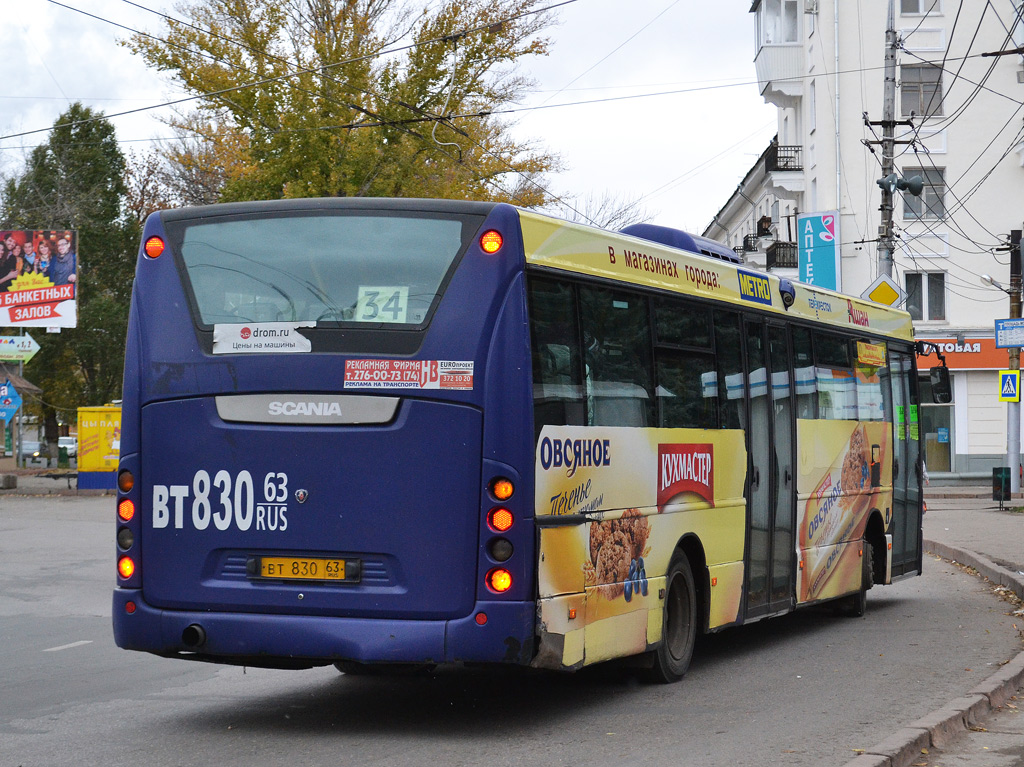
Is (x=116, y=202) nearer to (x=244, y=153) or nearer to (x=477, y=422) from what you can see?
(x=244, y=153)

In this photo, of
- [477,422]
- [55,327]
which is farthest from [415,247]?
[55,327]

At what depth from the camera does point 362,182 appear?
2903 cm

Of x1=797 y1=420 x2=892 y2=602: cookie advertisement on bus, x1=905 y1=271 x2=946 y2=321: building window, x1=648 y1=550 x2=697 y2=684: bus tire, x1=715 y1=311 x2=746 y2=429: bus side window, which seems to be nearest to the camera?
x1=648 y1=550 x2=697 y2=684: bus tire

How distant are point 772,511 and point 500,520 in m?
4.53

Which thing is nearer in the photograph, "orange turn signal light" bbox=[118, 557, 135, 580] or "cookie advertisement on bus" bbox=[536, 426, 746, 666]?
"cookie advertisement on bus" bbox=[536, 426, 746, 666]

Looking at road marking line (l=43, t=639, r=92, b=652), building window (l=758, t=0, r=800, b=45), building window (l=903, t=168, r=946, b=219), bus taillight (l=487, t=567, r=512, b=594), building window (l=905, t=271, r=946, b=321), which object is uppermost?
building window (l=758, t=0, r=800, b=45)

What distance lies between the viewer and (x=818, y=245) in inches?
1432

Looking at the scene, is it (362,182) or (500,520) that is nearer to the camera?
(500,520)

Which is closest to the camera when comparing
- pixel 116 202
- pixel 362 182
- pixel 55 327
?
pixel 362 182

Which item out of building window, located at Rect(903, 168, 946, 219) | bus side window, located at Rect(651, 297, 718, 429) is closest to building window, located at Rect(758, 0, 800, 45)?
Result: building window, located at Rect(903, 168, 946, 219)

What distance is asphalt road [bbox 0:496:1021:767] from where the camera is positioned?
6.99 metres

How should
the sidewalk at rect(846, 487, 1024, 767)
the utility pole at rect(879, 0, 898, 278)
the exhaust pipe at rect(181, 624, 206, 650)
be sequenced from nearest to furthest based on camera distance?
1. the sidewalk at rect(846, 487, 1024, 767)
2. the exhaust pipe at rect(181, 624, 206, 650)
3. the utility pole at rect(879, 0, 898, 278)

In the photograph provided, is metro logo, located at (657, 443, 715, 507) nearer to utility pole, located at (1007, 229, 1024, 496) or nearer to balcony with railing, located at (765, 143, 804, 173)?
utility pole, located at (1007, 229, 1024, 496)

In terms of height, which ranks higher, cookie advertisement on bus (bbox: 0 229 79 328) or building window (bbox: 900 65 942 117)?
building window (bbox: 900 65 942 117)
